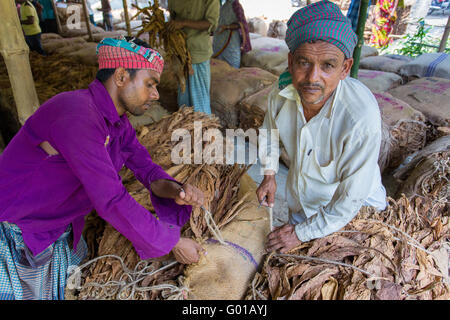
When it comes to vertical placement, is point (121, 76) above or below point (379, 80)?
above

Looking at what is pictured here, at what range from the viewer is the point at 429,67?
4445mm

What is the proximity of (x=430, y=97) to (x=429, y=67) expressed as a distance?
1250 millimetres

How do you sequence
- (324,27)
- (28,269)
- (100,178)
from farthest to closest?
(28,269)
(324,27)
(100,178)

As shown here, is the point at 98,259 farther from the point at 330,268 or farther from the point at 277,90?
the point at 277,90

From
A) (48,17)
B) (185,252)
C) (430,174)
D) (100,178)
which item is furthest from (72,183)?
(48,17)

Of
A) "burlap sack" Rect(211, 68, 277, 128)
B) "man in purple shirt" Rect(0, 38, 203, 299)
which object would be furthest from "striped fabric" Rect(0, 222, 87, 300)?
"burlap sack" Rect(211, 68, 277, 128)

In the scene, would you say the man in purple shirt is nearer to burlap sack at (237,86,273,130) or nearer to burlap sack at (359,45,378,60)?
burlap sack at (237,86,273,130)

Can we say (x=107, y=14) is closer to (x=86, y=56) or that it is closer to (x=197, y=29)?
(x=86, y=56)

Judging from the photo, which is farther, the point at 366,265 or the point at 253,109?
the point at 253,109

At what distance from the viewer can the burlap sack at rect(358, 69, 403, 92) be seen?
4227 millimetres

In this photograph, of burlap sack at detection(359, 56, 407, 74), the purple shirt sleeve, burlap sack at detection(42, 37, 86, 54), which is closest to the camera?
the purple shirt sleeve

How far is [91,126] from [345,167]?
105cm

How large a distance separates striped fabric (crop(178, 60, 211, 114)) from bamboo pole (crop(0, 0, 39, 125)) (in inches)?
69.0

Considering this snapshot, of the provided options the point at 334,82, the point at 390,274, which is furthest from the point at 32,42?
the point at 390,274
